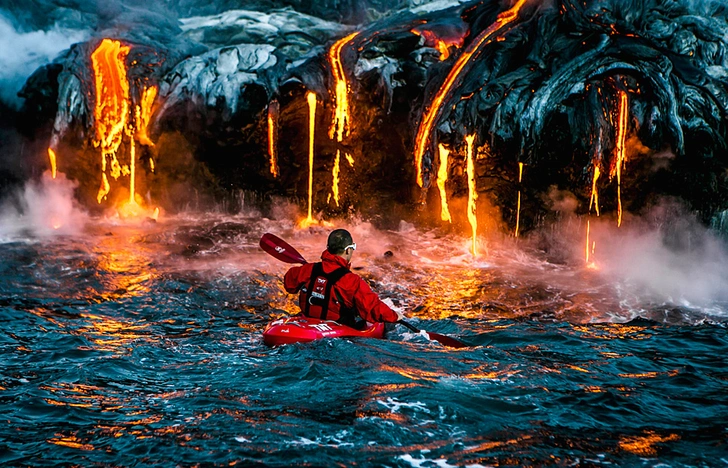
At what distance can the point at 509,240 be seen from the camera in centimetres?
1171

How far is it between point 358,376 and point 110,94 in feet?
35.1

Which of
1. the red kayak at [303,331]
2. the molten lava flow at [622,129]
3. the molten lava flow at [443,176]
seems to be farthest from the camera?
the molten lava flow at [443,176]

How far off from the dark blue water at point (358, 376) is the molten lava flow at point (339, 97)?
149 inches

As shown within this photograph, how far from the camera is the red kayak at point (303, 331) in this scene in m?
5.71

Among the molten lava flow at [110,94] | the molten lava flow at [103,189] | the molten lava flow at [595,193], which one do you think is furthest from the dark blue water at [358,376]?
the molten lava flow at [103,189]

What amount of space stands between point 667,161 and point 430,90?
4.05m

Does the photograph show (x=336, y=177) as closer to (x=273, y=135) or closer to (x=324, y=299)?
(x=273, y=135)

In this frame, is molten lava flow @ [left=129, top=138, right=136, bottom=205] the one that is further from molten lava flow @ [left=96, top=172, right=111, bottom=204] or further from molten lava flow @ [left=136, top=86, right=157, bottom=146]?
molten lava flow @ [left=96, top=172, right=111, bottom=204]

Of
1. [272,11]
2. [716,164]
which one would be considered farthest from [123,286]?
[272,11]

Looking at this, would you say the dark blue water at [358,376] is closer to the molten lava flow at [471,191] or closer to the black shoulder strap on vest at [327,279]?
the black shoulder strap on vest at [327,279]

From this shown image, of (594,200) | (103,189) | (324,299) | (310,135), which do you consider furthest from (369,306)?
(103,189)

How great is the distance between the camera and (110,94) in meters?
13.4

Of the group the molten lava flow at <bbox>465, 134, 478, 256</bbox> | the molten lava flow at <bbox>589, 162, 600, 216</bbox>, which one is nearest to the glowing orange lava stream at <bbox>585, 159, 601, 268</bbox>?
the molten lava flow at <bbox>589, 162, 600, 216</bbox>

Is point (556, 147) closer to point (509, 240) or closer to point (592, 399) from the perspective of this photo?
point (509, 240)
